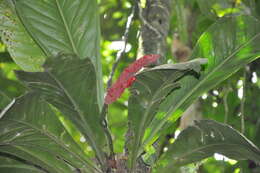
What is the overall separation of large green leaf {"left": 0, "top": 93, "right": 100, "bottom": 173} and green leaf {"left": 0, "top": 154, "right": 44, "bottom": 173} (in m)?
0.06

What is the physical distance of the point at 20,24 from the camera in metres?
1.48

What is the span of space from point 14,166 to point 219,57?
2.17 feet

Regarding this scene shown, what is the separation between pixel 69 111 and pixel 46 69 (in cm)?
19

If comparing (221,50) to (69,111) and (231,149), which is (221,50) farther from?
(69,111)

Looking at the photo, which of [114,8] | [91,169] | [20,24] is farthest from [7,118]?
[114,8]

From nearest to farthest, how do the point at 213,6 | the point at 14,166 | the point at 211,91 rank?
the point at 14,166
the point at 213,6
the point at 211,91

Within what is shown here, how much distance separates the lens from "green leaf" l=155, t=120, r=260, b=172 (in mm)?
1150

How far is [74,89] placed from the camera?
1.10 meters

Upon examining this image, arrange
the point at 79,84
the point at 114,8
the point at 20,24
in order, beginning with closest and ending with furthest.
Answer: the point at 79,84 < the point at 20,24 < the point at 114,8

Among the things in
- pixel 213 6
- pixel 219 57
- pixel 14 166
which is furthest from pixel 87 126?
pixel 213 6

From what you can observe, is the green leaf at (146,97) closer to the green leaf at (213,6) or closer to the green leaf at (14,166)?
the green leaf at (14,166)

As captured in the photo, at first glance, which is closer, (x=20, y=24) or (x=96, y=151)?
(x=96, y=151)

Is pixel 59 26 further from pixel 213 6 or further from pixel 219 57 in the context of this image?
pixel 213 6

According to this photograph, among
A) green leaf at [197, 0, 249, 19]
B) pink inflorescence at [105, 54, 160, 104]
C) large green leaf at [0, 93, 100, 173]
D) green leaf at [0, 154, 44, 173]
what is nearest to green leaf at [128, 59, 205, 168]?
pink inflorescence at [105, 54, 160, 104]
